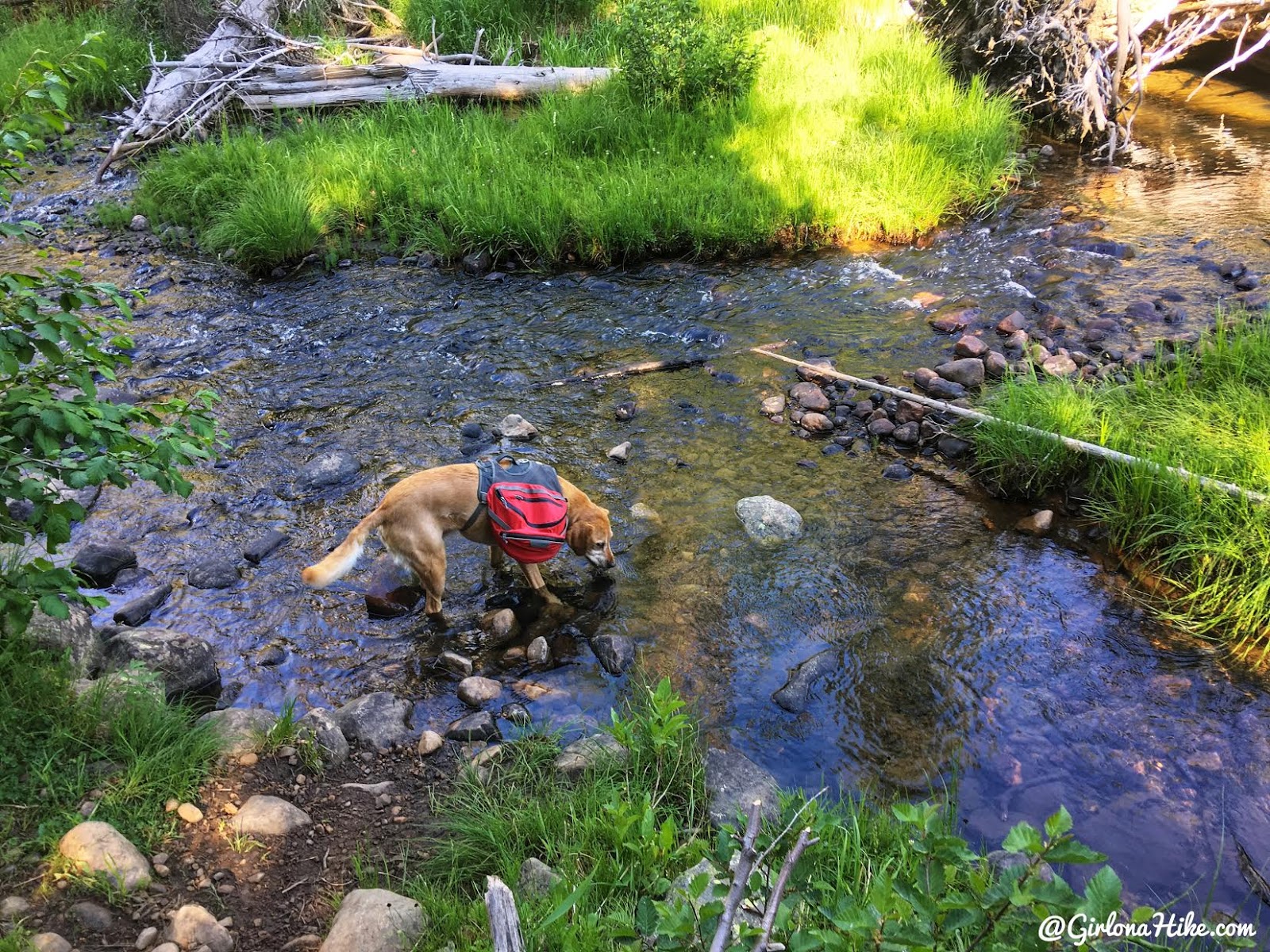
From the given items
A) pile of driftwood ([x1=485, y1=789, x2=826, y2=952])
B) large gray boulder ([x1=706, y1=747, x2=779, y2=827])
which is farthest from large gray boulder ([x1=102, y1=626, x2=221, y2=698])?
pile of driftwood ([x1=485, y1=789, x2=826, y2=952])

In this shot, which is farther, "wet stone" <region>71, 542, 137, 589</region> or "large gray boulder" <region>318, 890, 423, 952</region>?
"wet stone" <region>71, 542, 137, 589</region>

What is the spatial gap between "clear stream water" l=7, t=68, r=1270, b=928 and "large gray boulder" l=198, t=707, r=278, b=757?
331 mm

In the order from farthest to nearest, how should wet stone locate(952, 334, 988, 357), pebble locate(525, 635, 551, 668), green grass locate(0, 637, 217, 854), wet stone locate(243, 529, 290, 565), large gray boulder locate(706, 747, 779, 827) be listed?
wet stone locate(952, 334, 988, 357), wet stone locate(243, 529, 290, 565), pebble locate(525, 635, 551, 668), large gray boulder locate(706, 747, 779, 827), green grass locate(0, 637, 217, 854)

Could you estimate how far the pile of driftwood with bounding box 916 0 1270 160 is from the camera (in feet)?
31.9

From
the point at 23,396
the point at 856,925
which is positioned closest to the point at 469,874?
the point at 856,925

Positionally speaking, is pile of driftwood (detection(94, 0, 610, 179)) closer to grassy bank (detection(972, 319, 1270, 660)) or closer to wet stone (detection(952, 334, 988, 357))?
wet stone (detection(952, 334, 988, 357))

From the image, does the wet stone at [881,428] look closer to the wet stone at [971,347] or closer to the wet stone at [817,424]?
the wet stone at [817,424]

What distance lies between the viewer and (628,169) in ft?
29.6

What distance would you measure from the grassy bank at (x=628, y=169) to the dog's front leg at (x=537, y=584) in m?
4.49

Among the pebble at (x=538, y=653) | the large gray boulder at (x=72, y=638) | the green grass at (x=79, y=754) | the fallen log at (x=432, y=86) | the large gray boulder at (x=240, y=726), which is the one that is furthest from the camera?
the fallen log at (x=432, y=86)

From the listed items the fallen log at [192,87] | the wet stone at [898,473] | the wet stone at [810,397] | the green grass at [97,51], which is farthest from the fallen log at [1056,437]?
the green grass at [97,51]

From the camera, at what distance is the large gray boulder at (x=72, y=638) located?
3848 millimetres

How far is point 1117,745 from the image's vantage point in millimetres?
3848

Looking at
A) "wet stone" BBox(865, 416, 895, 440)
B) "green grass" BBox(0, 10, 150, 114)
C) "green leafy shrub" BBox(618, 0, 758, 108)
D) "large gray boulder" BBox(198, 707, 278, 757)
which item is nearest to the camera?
"large gray boulder" BBox(198, 707, 278, 757)
